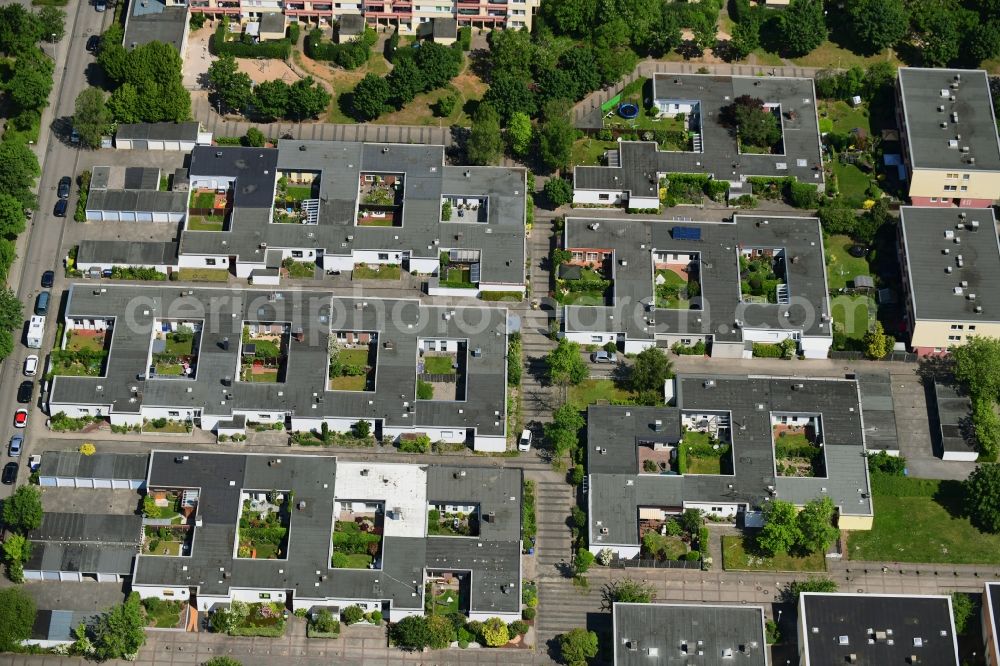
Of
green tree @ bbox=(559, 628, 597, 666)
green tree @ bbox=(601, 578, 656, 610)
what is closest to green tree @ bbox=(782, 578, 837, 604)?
green tree @ bbox=(601, 578, 656, 610)

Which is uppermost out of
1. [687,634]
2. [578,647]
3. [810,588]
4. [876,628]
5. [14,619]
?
[810,588]

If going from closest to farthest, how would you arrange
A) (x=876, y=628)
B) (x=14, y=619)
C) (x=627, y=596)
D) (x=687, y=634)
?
1. (x=876, y=628)
2. (x=687, y=634)
3. (x=14, y=619)
4. (x=627, y=596)

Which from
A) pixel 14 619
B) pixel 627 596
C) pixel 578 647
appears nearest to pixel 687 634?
pixel 627 596

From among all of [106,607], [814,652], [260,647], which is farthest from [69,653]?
[814,652]

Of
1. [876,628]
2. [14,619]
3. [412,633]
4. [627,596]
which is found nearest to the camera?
[876,628]

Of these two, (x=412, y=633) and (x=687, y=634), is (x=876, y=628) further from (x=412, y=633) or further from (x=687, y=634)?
(x=412, y=633)

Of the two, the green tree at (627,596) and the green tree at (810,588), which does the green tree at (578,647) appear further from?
the green tree at (810,588)
